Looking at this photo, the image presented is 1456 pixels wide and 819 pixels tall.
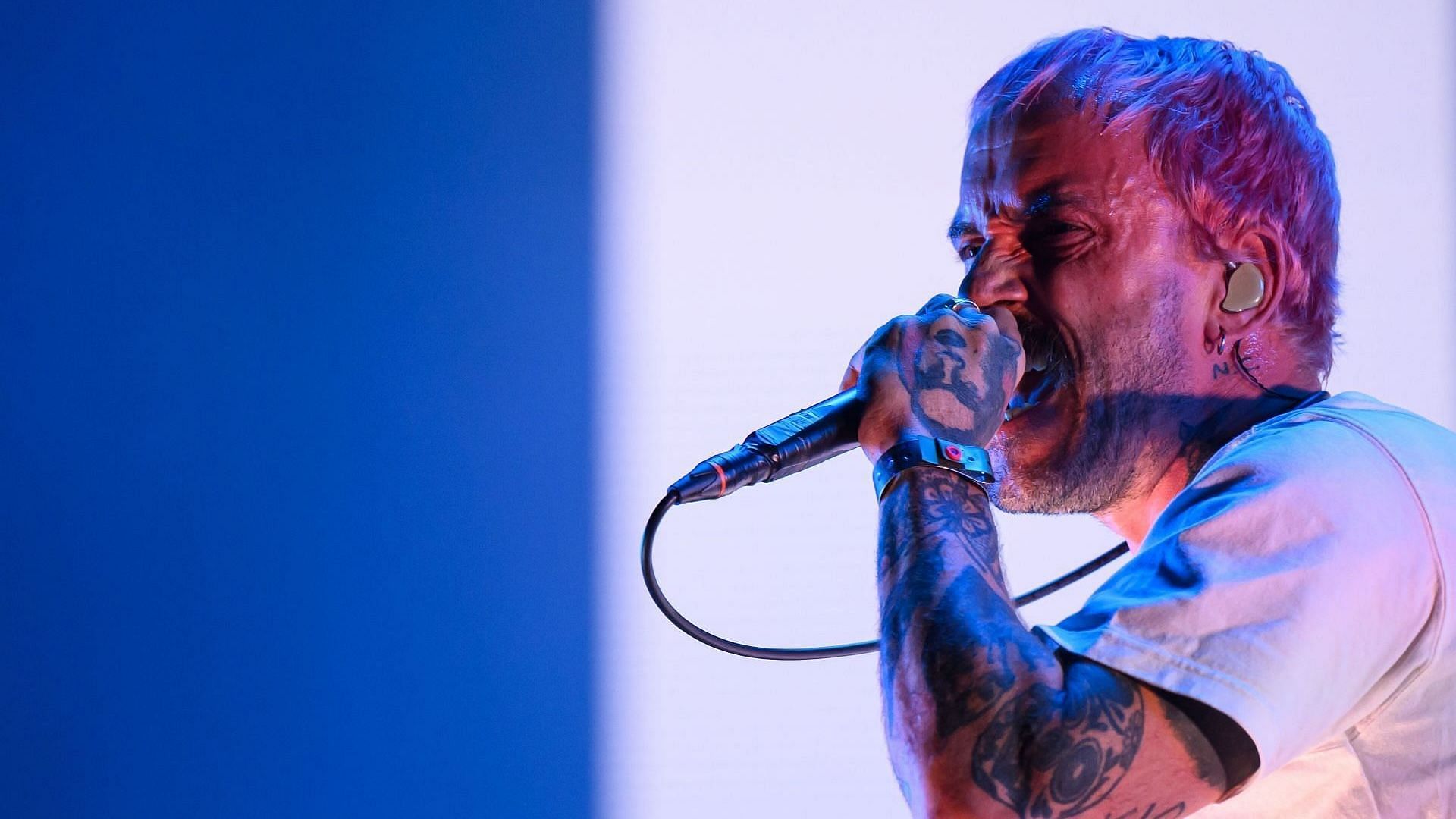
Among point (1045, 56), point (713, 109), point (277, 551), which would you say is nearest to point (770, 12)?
point (713, 109)

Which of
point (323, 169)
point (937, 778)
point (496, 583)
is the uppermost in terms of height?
point (323, 169)

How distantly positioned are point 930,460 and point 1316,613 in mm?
292

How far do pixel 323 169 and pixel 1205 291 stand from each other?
114cm

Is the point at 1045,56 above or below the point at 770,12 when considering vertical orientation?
below

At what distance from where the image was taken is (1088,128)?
120 centimetres

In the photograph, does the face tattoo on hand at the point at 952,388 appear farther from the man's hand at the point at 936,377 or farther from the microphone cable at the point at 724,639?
the microphone cable at the point at 724,639

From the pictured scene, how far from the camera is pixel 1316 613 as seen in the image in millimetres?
789

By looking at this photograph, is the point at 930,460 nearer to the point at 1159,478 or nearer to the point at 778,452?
the point at 778,452

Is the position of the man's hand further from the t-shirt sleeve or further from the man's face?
the t-shirt sleeve

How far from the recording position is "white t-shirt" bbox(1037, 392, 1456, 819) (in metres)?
0.78

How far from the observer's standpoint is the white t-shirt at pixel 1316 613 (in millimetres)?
780

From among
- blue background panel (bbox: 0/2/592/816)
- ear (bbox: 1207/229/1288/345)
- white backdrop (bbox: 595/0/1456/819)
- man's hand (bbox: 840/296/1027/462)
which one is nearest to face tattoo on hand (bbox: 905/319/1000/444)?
man's hand (bbox: 840/296/1027/462)

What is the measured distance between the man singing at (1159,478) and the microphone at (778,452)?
21 mm

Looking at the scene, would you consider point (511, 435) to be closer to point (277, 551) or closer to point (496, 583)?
point (496, 583)
